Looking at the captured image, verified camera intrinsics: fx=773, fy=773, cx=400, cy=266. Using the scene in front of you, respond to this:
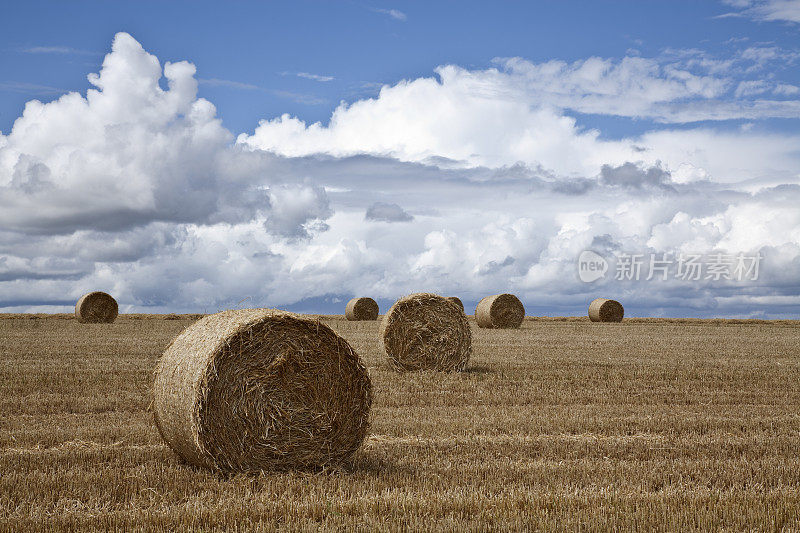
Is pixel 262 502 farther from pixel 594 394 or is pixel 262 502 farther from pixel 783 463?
pixel 594 394

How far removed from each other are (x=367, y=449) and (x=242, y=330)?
188 cm

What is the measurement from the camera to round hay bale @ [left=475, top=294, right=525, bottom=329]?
2912 centimetres

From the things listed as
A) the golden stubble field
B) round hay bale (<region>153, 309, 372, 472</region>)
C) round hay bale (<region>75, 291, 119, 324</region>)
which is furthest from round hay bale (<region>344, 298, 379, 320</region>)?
round hay bale (<region>153, 309, 372, 472</region>)

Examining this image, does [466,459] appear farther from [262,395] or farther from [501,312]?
[501,312]

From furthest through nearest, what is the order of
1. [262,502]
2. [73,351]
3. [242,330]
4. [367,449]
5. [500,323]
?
[500,323] → [73,351] → [367,449] → [242,330] → [262,502]

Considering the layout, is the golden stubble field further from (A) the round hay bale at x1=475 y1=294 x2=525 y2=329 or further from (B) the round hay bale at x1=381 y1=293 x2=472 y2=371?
(A) the round hay bale at x1=475 y1=294 x2=525 y2=329

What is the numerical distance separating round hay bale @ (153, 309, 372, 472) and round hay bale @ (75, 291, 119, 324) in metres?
24.6

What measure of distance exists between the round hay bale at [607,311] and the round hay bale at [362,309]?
35.5 feet

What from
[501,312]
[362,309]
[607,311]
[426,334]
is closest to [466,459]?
[426,334]

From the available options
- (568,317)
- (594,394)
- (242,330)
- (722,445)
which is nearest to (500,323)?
(568,317)

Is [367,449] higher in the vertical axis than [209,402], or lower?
lower

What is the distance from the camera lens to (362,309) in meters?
35.2

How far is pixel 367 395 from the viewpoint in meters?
7.80

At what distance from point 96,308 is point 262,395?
25550 mm
